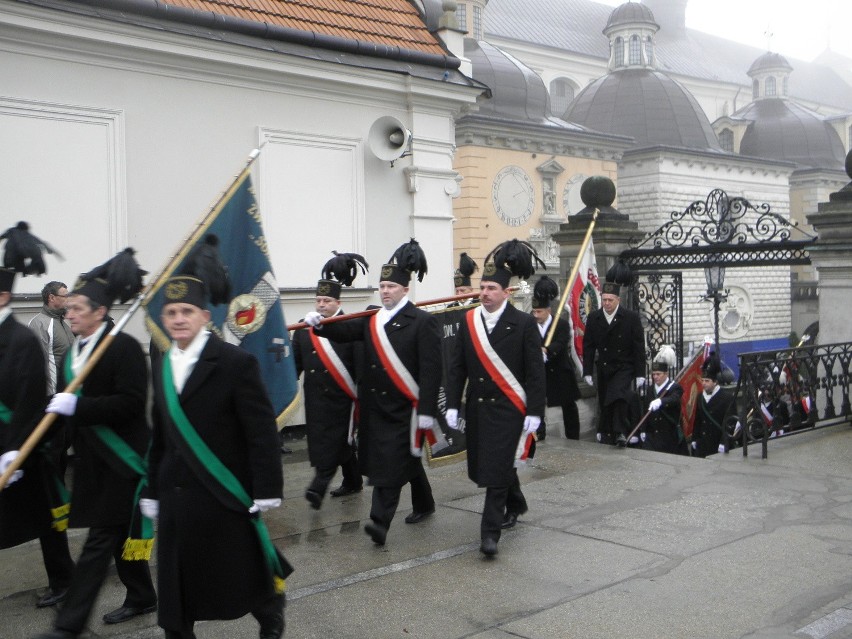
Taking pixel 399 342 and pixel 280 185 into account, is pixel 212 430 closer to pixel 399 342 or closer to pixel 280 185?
pixel 399 342

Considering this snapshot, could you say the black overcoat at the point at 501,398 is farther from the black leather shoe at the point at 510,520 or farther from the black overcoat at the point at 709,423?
the black overcoat at the point at 709,423

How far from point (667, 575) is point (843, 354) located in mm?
5521

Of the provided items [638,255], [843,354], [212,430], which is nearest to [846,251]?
[843,354]

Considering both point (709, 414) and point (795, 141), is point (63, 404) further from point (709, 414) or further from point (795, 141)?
point (795, 141)

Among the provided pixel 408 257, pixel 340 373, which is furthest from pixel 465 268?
pixel 408 257

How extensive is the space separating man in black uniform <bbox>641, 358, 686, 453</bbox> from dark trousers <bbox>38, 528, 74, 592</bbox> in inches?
253

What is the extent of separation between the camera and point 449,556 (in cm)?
603

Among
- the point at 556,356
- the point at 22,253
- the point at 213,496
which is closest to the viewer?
the point at 213,496

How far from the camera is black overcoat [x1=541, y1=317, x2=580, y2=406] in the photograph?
9961mm

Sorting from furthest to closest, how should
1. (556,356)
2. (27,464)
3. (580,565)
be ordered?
(556,356) → (580,565) → (27,464)

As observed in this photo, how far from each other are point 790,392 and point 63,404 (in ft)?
23.9

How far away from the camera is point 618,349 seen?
9.65 meters

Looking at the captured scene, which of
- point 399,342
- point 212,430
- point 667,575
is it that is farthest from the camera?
point 399,342

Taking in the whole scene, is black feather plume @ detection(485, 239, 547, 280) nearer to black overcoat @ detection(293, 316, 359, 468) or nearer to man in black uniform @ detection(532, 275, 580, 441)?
black overcoat @ detection(293, 316, 359, 468)
